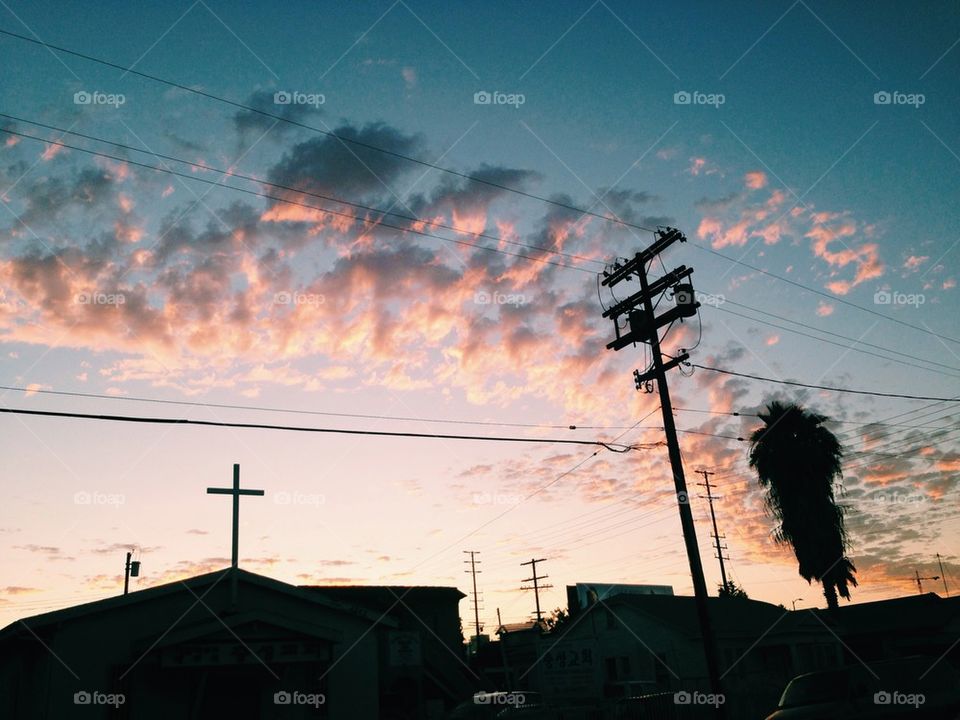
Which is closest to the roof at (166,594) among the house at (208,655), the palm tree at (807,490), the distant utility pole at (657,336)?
the house at (208,655)

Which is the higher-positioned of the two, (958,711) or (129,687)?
(129,687)

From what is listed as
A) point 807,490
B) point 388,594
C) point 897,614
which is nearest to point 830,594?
point 807,490

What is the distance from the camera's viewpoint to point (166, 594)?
756 inches

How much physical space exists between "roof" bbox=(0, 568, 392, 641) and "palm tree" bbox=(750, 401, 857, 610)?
27185 mm

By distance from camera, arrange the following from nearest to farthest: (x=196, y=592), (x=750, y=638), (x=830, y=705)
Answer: (x=830, y=705), (x=196, y=592), (x=750, y=638)

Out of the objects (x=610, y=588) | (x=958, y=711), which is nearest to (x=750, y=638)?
(x=958, y=711)

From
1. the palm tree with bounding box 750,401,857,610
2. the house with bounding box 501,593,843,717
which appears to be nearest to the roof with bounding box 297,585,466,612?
the house with bounding box 501,593,843,717

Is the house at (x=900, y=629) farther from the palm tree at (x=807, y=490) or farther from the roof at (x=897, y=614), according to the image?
the palm tree at (x=807, y=490)

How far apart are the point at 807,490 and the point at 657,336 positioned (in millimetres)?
23621

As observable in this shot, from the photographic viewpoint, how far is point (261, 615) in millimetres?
18734

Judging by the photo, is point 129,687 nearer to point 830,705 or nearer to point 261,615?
point 261,615

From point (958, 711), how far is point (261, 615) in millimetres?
17703

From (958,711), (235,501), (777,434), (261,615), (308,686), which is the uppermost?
(777,434)

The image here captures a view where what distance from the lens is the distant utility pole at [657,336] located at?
18312 mm
